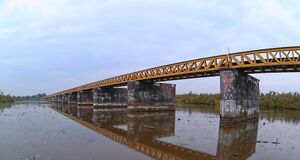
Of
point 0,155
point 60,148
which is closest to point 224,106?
point 60,148

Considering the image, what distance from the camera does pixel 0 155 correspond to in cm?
1112

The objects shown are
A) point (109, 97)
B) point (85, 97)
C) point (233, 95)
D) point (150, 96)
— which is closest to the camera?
point (233, 95)

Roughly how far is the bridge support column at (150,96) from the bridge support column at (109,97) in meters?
16.1

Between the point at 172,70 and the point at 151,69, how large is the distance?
5.38 meters

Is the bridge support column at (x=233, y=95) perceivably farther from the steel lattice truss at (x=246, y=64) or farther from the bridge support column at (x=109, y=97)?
the bridge support column at (x=109, y=97)

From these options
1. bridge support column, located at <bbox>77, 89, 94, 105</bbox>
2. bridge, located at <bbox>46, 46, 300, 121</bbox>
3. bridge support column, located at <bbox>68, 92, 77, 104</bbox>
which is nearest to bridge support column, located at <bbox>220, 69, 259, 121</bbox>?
bridge, located at <bbox>46, 46, 300, 121</bbox>

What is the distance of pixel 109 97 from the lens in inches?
2552

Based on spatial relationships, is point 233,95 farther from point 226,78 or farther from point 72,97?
point 72,97

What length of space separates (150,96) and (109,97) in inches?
743

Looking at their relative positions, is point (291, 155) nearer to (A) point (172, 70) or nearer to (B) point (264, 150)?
(B) point (264, 150)

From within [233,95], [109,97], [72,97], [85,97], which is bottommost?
[72,97]

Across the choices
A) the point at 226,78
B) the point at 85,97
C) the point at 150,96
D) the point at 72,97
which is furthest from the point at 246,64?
the point at 72,97

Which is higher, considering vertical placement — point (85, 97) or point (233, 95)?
point (233, 95)

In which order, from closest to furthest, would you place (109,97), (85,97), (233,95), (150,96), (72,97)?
(233,95), (150,96), (109,97), (85,97), (72,97)
